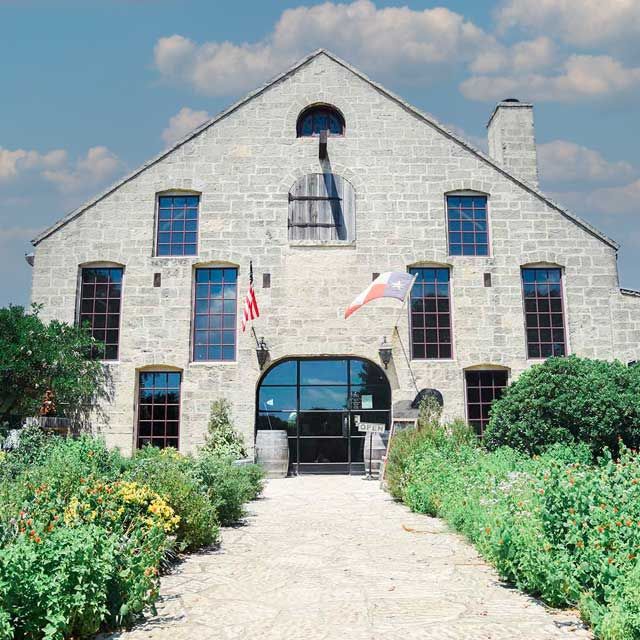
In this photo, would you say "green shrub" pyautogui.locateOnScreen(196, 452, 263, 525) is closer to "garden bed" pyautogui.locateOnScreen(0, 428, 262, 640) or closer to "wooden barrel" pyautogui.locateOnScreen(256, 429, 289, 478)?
"garden bed" pyautogui.locateOnScreen(0, 428, 262, 640)

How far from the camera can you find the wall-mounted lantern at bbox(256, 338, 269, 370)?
626 inches

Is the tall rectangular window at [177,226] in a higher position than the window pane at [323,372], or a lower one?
higher

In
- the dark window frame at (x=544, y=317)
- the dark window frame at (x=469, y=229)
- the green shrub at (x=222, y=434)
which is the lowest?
the green shrub at (x=222, y=434)

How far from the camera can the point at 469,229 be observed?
16953 millimetres

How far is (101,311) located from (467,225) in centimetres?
912

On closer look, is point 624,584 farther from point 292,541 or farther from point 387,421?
point 387,421

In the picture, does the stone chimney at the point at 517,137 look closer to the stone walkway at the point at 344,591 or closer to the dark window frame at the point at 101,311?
the dark window frame at the point at 101,311

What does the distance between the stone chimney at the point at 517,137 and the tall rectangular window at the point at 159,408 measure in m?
10.3

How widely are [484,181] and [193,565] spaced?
13187 millimetres

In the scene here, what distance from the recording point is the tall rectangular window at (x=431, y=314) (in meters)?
16.4

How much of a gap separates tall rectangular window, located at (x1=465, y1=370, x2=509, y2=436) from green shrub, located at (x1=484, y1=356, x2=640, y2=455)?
14.4ft

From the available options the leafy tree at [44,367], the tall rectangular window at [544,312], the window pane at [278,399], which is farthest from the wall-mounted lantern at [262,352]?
the tall rectangular window at [544,312]

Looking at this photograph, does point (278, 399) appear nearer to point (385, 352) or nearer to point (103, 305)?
point (385, 352)

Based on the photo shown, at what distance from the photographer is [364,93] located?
56.6ft
